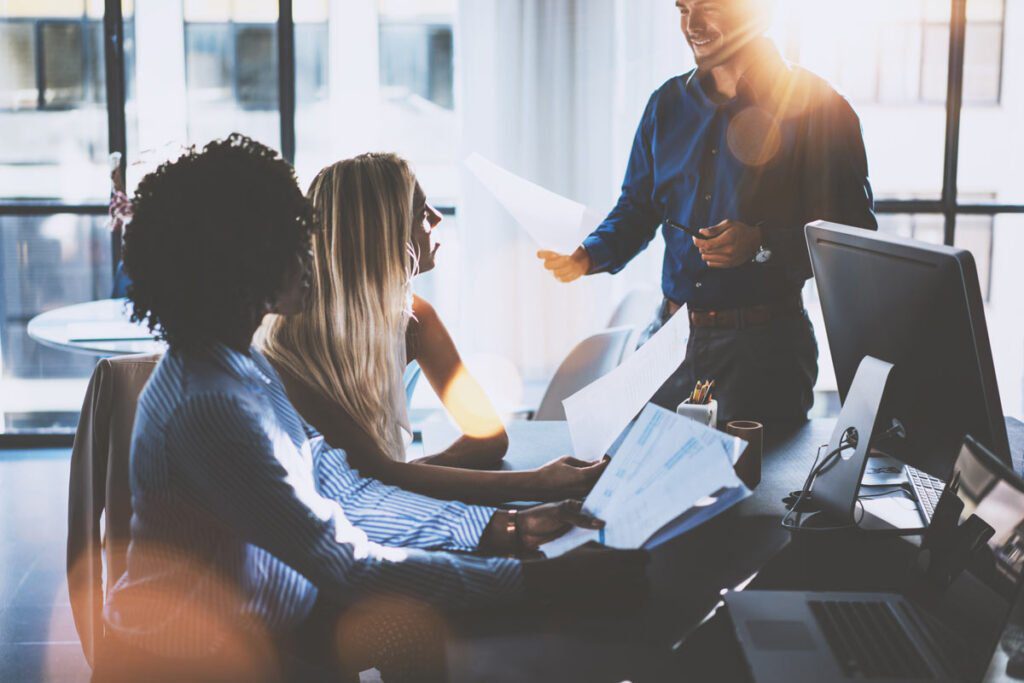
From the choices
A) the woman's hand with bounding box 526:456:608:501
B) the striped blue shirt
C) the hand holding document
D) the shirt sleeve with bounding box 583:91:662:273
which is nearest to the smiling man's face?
the shirt sleeve with bounding box 583:91:662:273

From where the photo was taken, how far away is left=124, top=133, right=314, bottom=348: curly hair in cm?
103

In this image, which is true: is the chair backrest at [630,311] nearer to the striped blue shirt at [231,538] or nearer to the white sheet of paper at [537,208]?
the white sheet of paper at [537,208]

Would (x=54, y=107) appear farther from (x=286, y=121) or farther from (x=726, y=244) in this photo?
(x=726, y=244)

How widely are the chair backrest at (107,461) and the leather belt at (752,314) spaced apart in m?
1.31

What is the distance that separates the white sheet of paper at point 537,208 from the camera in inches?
89.0

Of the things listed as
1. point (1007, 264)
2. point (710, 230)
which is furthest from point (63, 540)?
point (1007, 264)

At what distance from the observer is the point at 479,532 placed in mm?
1269

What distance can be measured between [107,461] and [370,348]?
0.50 meters

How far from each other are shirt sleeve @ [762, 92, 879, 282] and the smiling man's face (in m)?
0.26

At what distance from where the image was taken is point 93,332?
3219 millimetres

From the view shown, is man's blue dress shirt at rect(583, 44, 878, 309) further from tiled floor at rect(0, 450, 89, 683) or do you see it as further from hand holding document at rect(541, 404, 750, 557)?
tiled floor at rect(0, 450, 89, 683)

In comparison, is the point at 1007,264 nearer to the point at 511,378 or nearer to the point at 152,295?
the point at 511,378

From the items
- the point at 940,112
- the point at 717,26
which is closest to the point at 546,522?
the point at 717,26

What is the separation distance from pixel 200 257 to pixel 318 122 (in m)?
3.70
